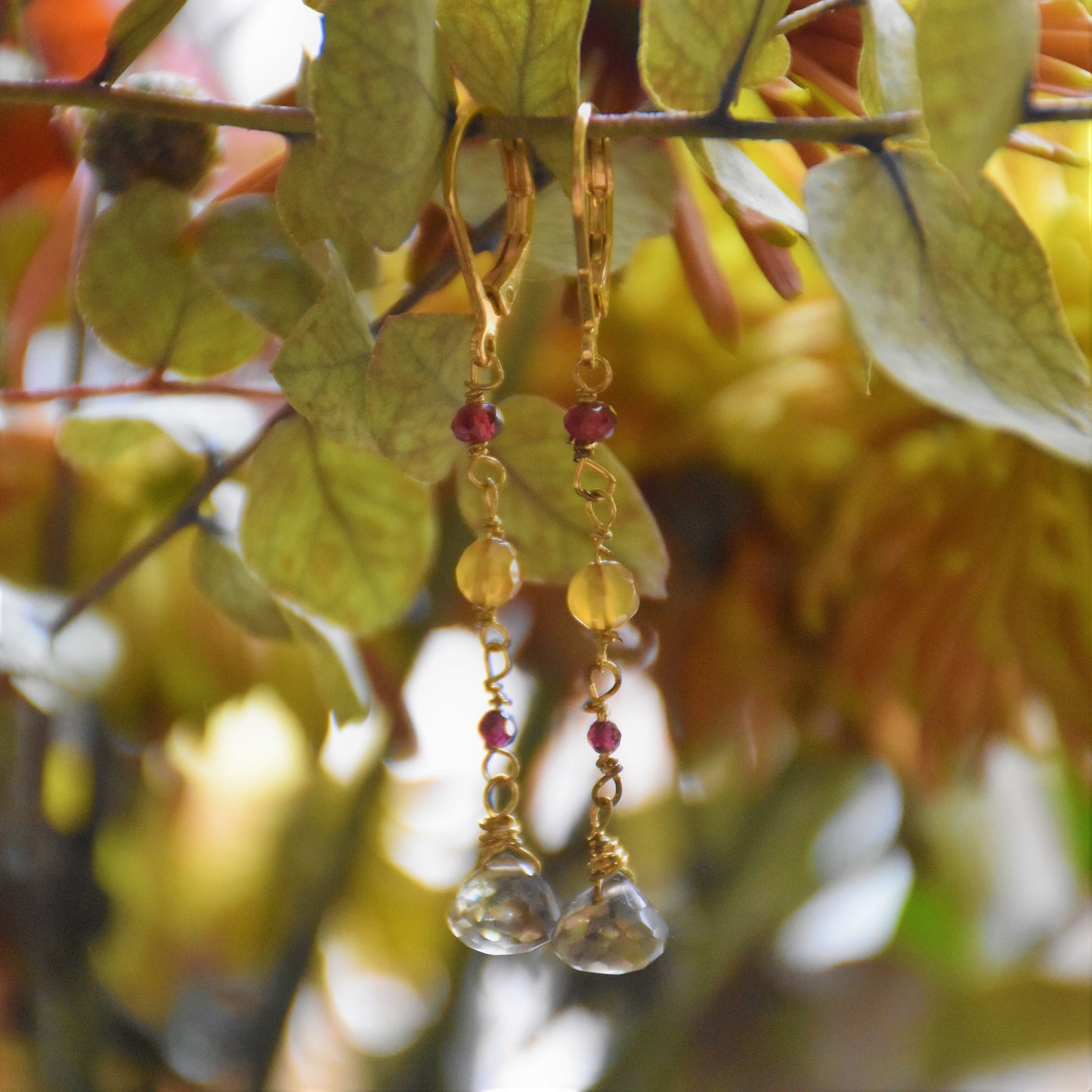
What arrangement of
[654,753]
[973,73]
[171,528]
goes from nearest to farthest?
[973,73], [171,528], [654,753]

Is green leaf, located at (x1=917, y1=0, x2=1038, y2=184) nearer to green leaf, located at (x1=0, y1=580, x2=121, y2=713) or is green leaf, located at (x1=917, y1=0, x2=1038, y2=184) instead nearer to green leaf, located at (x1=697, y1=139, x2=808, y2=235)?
green leaf, located at (x1=697, y1=139, x2=808, y2=235)

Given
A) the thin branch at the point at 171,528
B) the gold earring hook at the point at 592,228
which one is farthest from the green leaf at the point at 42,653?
the gold earring hook at the point at 592,228

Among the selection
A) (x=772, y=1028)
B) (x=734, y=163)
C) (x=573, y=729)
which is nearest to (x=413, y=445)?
(x=734, y=163)

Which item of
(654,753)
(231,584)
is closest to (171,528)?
(231,584)

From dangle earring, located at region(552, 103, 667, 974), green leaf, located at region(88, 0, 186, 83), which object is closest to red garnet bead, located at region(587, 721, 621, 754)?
dangle earring, located at region(552, 103, 667, 974)

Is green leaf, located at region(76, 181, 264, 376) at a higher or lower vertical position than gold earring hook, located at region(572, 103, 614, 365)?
lower

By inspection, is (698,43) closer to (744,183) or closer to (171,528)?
(744,183)
